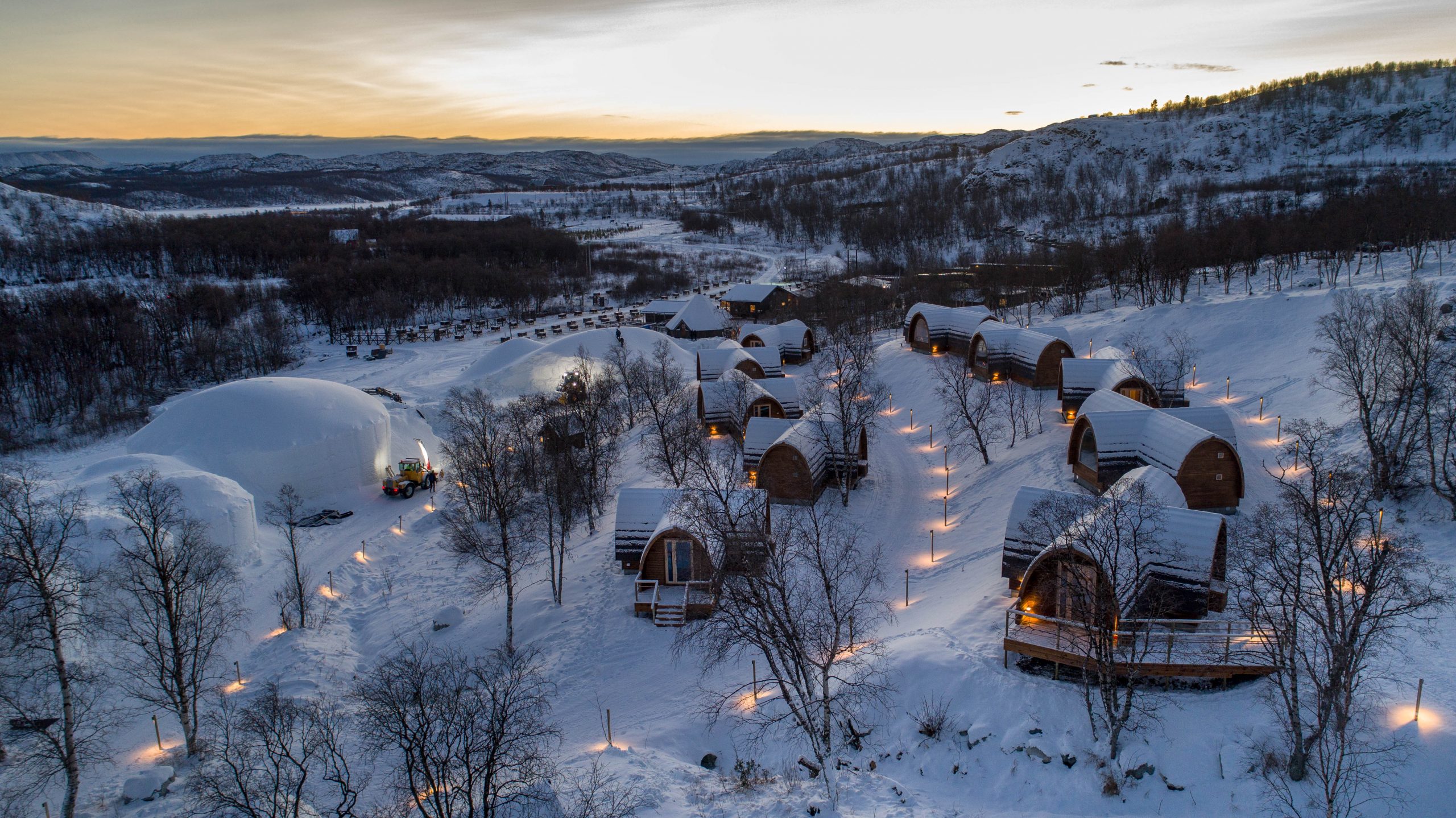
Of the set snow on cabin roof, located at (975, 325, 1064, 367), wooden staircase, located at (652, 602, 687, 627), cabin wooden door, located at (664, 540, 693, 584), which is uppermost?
snow on cabin roof, located at (975, 325, 1064, 367)

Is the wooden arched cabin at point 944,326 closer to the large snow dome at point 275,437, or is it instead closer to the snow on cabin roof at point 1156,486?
the snow on cabin roof at point 1156,486

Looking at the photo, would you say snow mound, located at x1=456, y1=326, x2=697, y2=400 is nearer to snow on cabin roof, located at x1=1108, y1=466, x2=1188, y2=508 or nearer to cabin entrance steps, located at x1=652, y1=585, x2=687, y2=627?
cabin entrance steps, located at x1=652, y1=585, x2=687, y2=627

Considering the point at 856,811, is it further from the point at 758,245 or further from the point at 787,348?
the point at 758,245

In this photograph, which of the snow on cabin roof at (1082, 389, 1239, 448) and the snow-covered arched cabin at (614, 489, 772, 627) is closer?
the snow-covered arched cabin at (614, 489, 772, 627)

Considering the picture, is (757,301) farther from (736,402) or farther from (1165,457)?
(1165,457)

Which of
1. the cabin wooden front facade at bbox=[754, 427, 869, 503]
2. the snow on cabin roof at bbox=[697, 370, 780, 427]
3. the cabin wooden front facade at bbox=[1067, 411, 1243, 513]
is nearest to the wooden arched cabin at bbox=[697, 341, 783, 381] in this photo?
the snow on cabin roof at bbox=[697, 370, 780, 427]

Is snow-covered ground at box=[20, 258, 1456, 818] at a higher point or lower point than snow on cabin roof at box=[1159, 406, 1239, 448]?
lower

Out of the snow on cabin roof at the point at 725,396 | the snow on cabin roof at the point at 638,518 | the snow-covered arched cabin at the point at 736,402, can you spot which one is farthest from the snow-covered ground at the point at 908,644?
the snow on cabin roof at the point at 725,396

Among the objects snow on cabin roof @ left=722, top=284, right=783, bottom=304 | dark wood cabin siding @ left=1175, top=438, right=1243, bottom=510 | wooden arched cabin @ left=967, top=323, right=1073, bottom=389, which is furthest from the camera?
snow on cabin roof @ left=722, top=284, right=783, bottom=304
